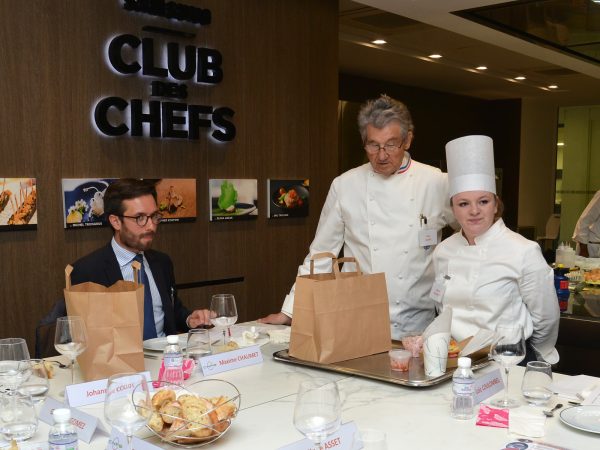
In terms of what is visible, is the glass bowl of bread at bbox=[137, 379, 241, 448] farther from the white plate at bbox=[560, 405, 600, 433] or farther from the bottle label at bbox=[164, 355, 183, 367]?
the white plate at bbox=[560, 405, 600, 433]

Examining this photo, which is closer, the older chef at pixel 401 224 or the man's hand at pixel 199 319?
the man's hand at pixel 199 319

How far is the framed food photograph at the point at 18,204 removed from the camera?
3.22 metres

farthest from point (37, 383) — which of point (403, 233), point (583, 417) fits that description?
point (403, 233)

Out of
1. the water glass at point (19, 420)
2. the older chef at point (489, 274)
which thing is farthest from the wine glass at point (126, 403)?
the older chef at point (489, 274)

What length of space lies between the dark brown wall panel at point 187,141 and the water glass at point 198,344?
1628 mm

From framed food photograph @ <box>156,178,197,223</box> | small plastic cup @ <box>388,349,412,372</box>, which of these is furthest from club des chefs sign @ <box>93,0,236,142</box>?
small plastic cup @ <box>388,349,412,372</box>

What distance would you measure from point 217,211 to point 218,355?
2.36 m

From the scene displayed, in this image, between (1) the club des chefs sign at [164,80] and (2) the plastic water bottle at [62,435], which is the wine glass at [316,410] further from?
(1) the club des chefs sign at [164,80]

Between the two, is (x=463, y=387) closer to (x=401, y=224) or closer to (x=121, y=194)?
(x=401, y=224)

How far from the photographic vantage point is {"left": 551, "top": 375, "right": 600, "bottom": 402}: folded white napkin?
166cm

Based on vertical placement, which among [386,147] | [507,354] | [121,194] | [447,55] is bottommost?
[507,354]

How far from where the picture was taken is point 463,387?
5.00ft

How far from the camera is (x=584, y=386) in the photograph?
1748 mm

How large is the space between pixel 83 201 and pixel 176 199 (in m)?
0.60
